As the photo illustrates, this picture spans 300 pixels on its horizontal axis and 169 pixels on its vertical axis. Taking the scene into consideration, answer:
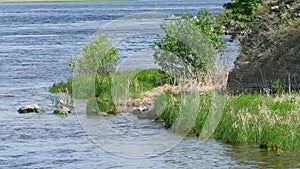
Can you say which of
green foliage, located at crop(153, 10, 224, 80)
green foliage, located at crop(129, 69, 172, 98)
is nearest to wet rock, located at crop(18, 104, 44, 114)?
green foliage, located at crop(129, 69, 172, 98)

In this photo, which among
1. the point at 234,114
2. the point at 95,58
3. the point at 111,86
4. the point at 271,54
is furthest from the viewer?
the point at 95,58

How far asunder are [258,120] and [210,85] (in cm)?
959

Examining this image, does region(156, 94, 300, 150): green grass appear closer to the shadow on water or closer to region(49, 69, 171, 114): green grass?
the shadow on water

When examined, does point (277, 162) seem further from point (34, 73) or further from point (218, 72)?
point (34, 73)

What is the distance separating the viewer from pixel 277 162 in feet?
86.1

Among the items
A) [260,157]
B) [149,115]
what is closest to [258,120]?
[260,157]

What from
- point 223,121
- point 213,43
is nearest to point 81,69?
point 213,43

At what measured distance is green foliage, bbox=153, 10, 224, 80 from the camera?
40.0 meters

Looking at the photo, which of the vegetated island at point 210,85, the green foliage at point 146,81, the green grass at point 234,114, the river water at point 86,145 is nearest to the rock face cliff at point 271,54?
the vegetated island at point 210,85

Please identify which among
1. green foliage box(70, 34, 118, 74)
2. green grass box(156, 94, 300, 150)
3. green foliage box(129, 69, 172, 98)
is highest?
green foliage box(70, 34, 118, 74)

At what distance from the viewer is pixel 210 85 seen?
1489 inches

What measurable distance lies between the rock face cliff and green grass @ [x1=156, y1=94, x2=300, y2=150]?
4.32m

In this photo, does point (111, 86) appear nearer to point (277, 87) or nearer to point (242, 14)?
point (277, 87)

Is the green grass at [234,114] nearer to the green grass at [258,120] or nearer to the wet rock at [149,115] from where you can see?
the green grass at [258,120]
